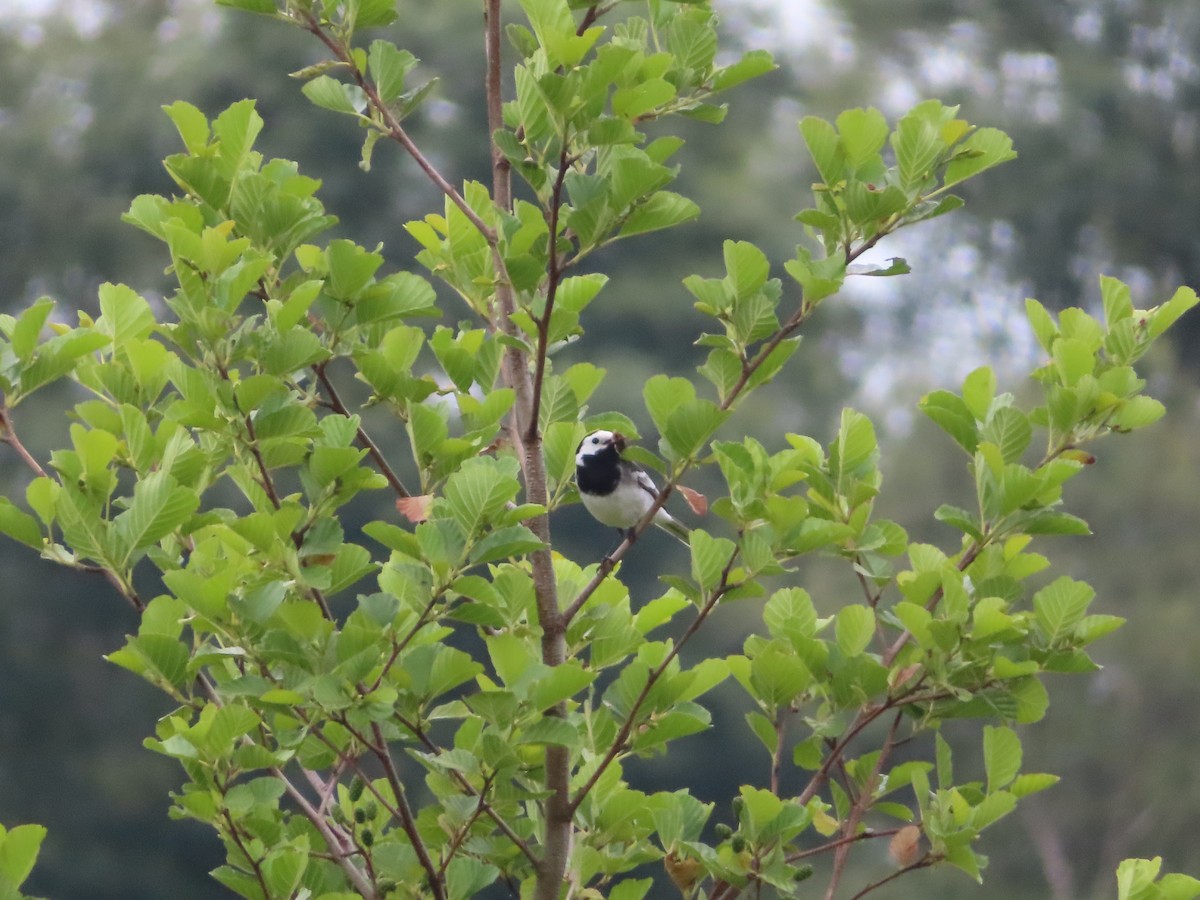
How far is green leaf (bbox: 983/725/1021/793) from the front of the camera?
2.62 meters

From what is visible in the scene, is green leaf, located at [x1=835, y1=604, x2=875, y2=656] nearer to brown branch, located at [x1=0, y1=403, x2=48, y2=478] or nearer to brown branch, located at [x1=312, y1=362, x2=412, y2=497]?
brown branch, located at [x1=312, y1=362, x2=412, y2=497]

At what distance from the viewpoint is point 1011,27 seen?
26.0 metres

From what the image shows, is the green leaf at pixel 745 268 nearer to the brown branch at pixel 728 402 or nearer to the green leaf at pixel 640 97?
the brown branch at pixel 728 402

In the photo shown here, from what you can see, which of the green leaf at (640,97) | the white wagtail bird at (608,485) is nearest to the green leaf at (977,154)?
the green leaf at (640,97)

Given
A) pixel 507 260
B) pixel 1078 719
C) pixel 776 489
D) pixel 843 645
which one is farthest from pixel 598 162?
pixel 1078 719

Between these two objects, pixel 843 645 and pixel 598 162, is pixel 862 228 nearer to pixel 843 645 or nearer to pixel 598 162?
pixel 598 162

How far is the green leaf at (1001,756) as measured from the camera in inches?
103

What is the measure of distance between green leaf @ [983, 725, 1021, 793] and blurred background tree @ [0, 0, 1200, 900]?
42.5 feet

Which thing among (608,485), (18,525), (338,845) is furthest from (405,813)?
(608,485)

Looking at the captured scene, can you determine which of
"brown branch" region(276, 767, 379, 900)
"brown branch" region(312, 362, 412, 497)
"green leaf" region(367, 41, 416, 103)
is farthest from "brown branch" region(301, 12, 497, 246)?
"brown branch" region(276, 767, 379, 900)

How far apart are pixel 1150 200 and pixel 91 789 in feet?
53.0

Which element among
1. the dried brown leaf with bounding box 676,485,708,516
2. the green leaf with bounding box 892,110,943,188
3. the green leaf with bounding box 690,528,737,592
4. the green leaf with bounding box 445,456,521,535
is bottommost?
the green leaf with bounding box 690,528,737,592

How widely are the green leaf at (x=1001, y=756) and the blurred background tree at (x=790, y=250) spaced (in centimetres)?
1295

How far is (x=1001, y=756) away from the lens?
262cm
